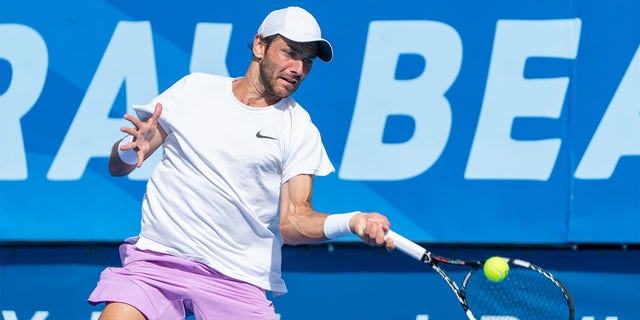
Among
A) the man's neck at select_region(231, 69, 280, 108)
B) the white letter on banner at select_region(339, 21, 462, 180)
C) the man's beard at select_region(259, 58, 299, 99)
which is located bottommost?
the man's neck at select_region(231, 69, 280, 108)

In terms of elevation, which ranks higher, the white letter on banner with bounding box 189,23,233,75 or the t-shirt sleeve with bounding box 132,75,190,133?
the white letter on banner with bounding box 189,23,233,75

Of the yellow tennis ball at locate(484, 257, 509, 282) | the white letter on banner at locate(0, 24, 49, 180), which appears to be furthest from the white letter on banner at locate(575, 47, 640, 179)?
the white letter on banner at locate(0, 24, 49, 180)

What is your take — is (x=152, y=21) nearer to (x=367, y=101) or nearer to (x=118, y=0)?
(x=118, y=0)

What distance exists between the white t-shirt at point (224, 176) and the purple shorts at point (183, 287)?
1.6 inches

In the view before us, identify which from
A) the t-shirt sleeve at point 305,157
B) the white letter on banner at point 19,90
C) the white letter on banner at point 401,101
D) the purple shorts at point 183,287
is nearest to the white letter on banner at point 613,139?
the white letter on banner at point 401,101

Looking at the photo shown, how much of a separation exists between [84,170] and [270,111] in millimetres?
→ 1672

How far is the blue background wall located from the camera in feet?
18.3

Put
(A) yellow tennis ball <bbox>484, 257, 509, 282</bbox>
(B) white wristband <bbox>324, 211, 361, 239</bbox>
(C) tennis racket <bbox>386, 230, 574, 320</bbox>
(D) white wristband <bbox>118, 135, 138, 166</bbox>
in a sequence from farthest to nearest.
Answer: (C) tennis racket <bbox>386, 230, 574, 320</bbox> → (D) white wristband <bbox>118, 135, 138, 166</bbox> → (A) yellow tennis ball <bbox>484, 257, 509, 282</bbox> → (B) white wristband <bbox>324, 211, 361, 239</bbox>

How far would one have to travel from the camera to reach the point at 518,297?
5.55m

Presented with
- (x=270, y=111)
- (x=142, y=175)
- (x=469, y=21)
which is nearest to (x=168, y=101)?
(x=270, y=111)

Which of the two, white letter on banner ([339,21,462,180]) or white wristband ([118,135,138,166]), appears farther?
white letter on banner ([339,21,462,180])

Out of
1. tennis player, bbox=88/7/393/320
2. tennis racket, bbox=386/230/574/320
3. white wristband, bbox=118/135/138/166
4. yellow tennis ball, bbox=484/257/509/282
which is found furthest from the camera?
tennis racket, bbox=386/230/574/320

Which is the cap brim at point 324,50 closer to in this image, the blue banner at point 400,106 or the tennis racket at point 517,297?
the blue banner at point 400,106

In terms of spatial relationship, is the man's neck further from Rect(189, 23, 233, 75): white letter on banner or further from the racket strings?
the racket strings
